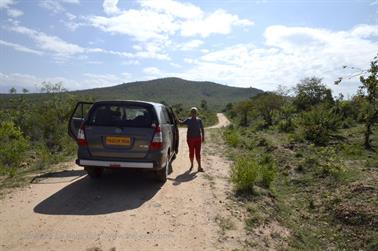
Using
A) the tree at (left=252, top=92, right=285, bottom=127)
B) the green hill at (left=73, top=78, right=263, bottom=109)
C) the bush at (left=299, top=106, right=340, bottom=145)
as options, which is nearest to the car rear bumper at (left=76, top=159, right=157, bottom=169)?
the bush at (left=299, top=106, right=340, bottom=145)

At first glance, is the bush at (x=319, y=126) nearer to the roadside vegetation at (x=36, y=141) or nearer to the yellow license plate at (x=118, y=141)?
the roadside vegetation at (x=36, y=141)

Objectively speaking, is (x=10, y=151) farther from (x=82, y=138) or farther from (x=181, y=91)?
(x=181, y=91)

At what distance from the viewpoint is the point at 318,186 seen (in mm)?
10102

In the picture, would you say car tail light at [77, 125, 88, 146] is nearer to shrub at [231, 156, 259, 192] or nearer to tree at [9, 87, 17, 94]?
shrub at [231, 156, 259, 192]

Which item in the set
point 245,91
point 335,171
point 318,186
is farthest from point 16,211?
point 245,91

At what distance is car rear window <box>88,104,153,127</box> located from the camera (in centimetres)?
843

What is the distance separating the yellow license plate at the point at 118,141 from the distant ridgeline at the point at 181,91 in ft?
337

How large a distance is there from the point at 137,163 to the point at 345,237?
429cm

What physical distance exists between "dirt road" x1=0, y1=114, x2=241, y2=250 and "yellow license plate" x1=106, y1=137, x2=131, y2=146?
1062 millimetres

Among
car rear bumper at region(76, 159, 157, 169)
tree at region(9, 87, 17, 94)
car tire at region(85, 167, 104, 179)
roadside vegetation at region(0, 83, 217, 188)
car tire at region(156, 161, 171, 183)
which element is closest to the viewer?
car rear bumper at region(76, 159, 157, 169)

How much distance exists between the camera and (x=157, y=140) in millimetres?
8281

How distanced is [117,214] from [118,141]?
6.17ft

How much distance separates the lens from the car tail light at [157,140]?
8.22m

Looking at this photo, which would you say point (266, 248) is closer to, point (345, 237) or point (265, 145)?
point (345, 237)
